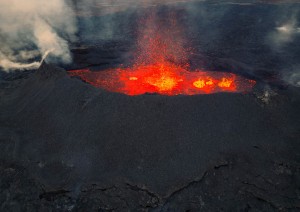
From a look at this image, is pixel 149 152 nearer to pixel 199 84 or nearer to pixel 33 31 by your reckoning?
pixel 199 84

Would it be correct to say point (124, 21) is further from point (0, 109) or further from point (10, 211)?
point (10, 211)

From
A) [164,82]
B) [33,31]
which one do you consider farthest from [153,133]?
[33,31]

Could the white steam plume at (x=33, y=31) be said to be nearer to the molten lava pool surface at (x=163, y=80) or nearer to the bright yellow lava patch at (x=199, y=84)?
the molten lava pool surface at (x=163, y=80)

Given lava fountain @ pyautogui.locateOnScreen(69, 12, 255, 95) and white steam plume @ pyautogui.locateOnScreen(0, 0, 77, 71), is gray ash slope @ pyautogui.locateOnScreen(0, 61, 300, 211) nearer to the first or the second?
lava fountain @ pyautogui.locateOnScreen(69, 12, 255, 95)

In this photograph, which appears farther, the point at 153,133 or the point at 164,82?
the point at 164,82

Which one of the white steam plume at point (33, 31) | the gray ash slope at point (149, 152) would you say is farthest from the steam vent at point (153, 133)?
the white steam plume at point (33, 31)

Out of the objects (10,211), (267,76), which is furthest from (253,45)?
(10,211)

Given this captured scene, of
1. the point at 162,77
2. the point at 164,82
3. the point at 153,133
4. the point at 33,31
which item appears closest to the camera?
the point at 153,133
